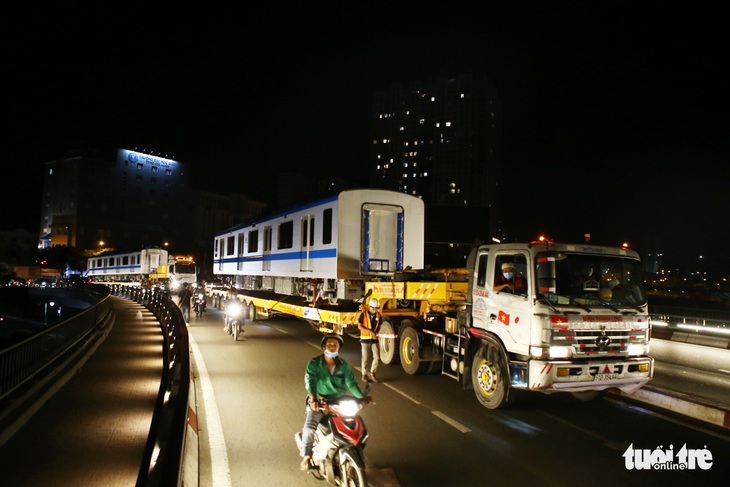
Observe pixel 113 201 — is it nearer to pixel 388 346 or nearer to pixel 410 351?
pixel 388 346

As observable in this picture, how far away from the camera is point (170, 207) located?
359 ft

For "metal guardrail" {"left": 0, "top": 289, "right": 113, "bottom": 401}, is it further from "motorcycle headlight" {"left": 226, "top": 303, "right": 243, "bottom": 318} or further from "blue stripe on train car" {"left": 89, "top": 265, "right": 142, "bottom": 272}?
"blue stripe on train car" {"left": 89, "top": 265, "right": 142, "bottom": 272}

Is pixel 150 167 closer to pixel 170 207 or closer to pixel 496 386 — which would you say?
pixel 170 207

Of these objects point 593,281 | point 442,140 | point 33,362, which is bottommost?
point 33,362

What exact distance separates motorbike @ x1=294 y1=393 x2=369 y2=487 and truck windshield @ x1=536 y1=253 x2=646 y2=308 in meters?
3.39

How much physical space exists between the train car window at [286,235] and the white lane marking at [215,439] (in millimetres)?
7169

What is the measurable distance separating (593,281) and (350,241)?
690cm

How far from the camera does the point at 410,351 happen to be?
32.5ft

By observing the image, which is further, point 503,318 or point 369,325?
point 369,325

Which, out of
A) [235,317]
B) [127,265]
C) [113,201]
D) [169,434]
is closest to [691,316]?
[235,317]

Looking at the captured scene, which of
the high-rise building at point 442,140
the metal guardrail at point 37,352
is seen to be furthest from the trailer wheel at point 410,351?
the high-rise building at point 442,140

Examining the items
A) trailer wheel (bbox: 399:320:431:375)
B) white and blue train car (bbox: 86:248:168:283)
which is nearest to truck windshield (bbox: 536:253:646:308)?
trailer wheel (bbox: 399:320:431:375)

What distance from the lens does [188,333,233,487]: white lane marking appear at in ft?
16.0

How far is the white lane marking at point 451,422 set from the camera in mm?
6492
